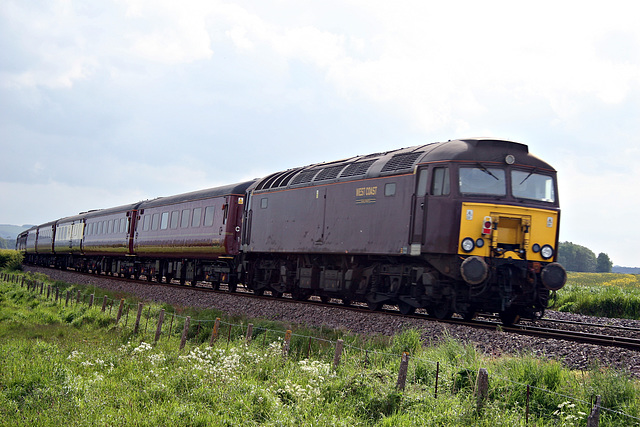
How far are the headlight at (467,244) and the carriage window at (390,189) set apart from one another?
7.49 feet

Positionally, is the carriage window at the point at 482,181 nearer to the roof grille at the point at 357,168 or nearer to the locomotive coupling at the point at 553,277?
the locomotive coupling at the point at 553,277

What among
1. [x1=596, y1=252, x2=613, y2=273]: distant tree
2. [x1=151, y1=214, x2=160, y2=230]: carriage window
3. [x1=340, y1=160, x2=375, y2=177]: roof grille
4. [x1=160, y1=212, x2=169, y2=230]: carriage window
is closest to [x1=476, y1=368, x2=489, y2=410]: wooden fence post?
[x1=340, y1=160, x2=375, y2=177]: roof grille

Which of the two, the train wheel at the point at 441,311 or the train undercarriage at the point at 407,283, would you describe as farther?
the train wheel at the point at 441,311

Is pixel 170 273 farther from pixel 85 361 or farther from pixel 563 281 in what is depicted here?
pixel 563 281

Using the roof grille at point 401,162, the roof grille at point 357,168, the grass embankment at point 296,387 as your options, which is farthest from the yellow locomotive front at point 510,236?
the roof grille at point 357,168

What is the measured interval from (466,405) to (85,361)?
22.7 feet

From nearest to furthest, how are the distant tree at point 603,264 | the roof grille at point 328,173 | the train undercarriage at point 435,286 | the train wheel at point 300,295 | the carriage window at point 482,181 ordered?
the train undercarriage at point 435,286, the carriage window at point 482,181, the roof grille at point 328,173, the train wheel at point 300,295, the distant tree at point 603,264

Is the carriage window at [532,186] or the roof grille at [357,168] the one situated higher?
the roof grille at [357,168]

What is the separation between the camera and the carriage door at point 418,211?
41.8ft

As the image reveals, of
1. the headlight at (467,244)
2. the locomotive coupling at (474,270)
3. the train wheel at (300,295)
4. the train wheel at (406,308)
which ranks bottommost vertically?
the train wheel at (300,295)

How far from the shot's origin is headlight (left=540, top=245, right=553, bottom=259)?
12484mm

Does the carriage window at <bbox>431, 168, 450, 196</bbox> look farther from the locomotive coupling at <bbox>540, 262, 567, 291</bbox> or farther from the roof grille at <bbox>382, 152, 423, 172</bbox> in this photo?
the locomotive coupling at <bbox>540, 262, 567, 291</bbox>

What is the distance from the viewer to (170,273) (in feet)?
92.6

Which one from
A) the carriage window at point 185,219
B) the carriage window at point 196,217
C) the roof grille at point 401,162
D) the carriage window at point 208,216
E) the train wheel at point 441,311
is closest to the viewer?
Result: the train wheel at point 441,311
